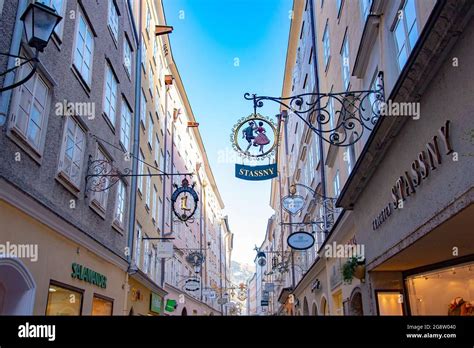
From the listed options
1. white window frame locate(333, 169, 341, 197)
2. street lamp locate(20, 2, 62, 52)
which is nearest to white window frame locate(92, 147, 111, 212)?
white window frame locate(333, 169, 341, 197)

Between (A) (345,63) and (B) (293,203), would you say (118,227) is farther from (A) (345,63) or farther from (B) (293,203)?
(A) (345,63)

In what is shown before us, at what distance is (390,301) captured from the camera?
9898mm

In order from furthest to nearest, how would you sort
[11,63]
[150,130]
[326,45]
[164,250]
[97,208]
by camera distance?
[150,130] → [164,250] → [326,45] → [97,208] → [11,63]

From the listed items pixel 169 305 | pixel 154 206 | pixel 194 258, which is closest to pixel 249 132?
pixel 154 206

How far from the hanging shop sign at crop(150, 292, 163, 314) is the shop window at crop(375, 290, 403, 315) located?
44.3 ft

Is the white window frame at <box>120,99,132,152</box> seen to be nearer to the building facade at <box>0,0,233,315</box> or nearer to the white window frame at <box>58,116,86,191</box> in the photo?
the building facade at <box>0,0,233,315</box>

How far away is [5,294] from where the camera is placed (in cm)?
851

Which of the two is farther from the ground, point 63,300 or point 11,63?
point 11,63

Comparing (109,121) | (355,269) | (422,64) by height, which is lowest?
(355,269)

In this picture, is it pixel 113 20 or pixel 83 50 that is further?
pixel 113 20

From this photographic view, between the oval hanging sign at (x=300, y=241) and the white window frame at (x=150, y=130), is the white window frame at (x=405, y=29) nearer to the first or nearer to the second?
the oval hanging sign at (x=300, y=241)

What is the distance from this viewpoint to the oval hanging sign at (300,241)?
1461cm

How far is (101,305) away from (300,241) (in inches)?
245

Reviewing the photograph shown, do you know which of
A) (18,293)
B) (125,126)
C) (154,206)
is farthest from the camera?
(154,206)
